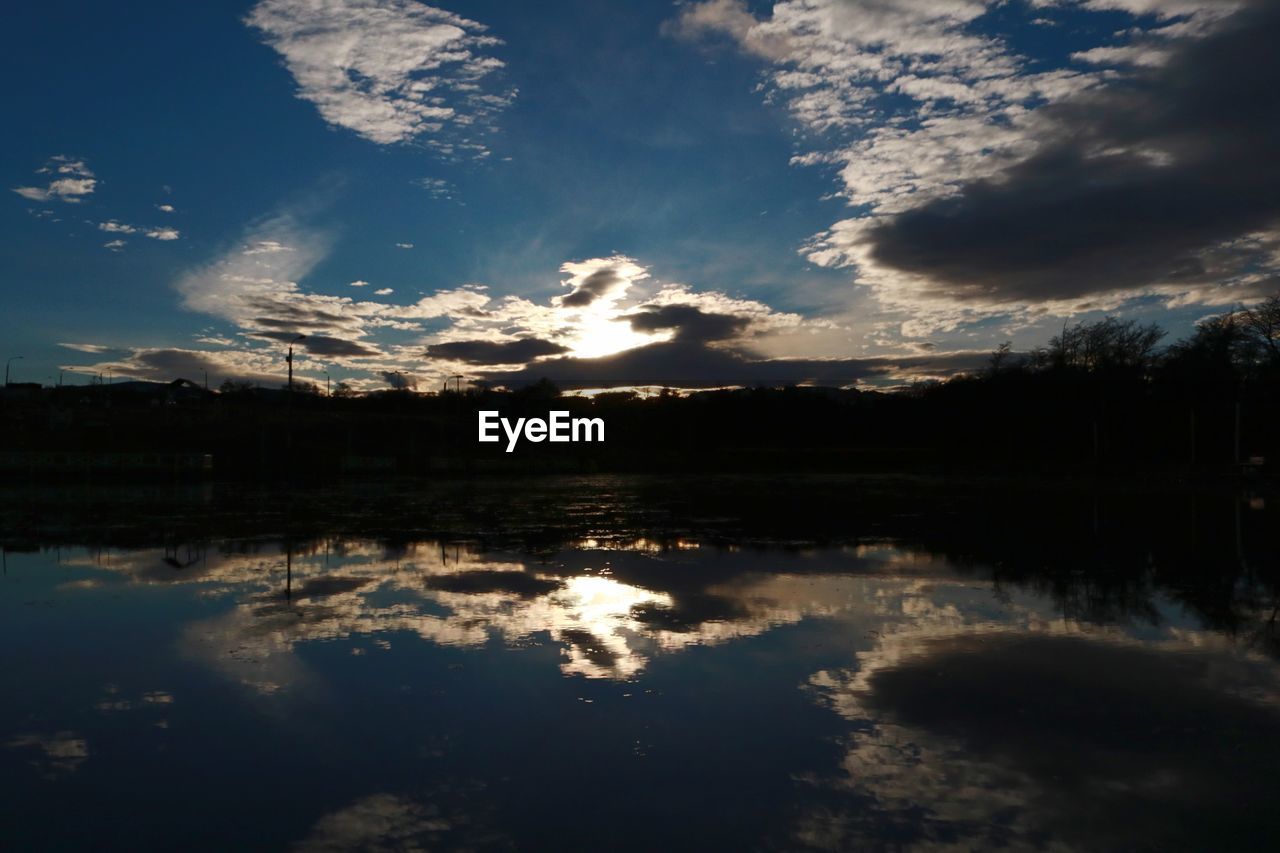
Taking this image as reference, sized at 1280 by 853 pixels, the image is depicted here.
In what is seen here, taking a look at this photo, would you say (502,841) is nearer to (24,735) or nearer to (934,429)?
(24,735)

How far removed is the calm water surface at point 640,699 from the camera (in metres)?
5.46

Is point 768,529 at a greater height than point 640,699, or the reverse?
point 640,699

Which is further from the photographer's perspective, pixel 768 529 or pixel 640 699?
pixel 768 529

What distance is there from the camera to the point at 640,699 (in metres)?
7.94

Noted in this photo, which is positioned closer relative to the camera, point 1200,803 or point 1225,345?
point 1200,803

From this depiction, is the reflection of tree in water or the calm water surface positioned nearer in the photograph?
the calm water surface

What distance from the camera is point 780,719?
24.2ft

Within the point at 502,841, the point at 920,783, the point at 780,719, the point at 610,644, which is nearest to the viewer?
the point at 502,841

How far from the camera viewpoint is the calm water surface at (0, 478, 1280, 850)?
5461 millimetres

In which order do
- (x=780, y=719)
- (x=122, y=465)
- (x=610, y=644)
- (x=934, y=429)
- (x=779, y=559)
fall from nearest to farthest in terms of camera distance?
(x=780, y=719) → (x=610, y=644) → (x=779, y=559) → (x=122, y=465) → (x=934, y=429)

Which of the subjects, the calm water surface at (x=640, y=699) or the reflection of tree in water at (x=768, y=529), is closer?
the calm water surface at (x=640, y=699)

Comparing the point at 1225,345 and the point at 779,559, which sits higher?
the point at 1225,345

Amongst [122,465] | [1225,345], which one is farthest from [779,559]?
[1225,345]

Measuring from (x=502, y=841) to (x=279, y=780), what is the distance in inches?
78.2
